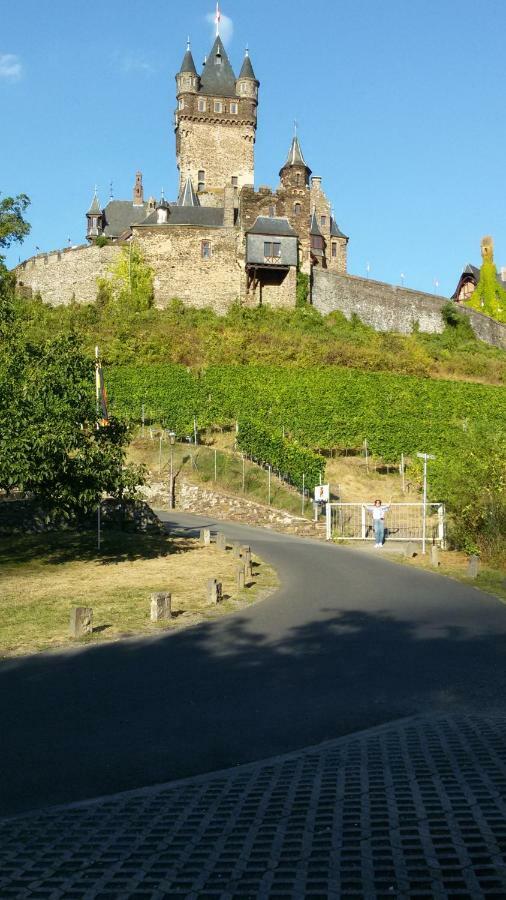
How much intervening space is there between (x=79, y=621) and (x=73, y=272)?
51.0m

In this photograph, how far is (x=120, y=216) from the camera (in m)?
75.2

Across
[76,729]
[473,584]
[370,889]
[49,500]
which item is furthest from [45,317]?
[370,889]

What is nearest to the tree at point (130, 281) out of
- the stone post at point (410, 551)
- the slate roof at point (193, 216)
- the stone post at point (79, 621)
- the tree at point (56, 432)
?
the slate roof at point (193, 216)

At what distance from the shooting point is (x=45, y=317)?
5631cm

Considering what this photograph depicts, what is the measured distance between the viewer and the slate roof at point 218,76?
74312mm

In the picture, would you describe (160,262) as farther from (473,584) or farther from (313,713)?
(313,713)

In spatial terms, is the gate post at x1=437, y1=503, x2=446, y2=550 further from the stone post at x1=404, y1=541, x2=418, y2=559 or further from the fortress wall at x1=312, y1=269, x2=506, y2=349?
the fortress wall at x1=312, y1=269, x2=506, y2=349

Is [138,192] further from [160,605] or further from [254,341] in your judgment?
[160,605]

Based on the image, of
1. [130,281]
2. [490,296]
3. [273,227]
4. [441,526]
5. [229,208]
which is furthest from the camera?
→ [490,296]

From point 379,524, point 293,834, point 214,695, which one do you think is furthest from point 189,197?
point 293,834

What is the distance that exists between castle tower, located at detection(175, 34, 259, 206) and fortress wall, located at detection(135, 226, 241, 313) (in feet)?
42.8

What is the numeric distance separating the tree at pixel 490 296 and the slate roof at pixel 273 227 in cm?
1848

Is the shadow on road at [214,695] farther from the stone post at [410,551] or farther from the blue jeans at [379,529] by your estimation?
the blue jeans at [379,529]

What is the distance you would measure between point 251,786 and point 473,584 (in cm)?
1272
